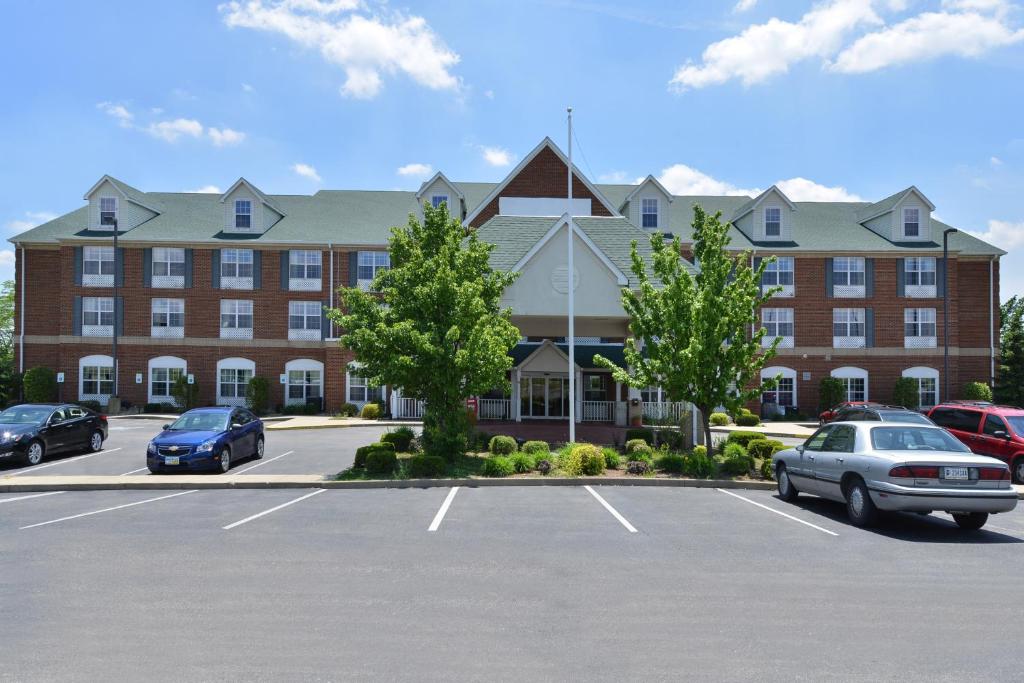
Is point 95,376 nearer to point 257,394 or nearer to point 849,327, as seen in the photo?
point 257,394

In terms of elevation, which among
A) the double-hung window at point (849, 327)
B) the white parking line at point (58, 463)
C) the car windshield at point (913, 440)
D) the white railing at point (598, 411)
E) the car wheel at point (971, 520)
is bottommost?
the white parking line at point (58, 463)

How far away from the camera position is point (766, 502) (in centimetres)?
1302

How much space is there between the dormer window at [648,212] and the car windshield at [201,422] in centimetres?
2626

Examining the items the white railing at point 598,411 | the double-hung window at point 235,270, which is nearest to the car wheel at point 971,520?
the white railing at point 598,411

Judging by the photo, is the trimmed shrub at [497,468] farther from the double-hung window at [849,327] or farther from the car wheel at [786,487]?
the double-hung window at [849,327]

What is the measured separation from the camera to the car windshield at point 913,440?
35.6 ft

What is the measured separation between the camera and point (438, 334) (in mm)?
16250

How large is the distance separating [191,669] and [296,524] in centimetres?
558

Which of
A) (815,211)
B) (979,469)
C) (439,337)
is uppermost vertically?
(815,211)

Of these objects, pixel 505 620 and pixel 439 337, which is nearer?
pixel 505 620

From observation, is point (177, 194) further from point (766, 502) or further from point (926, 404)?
point (926, 404)

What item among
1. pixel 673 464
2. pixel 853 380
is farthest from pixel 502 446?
pixel 853 380

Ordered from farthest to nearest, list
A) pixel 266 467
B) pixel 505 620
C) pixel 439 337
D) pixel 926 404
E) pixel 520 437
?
pixel 926 404 < pixel 520 437 < pixel 266 467 < pixel 439 337 < pixel 505 620

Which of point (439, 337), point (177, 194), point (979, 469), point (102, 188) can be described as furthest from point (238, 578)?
point (177, 194)
